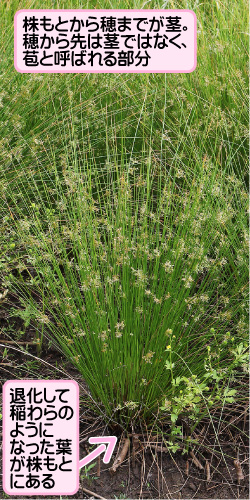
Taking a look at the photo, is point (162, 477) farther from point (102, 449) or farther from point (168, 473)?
point (102, 449)

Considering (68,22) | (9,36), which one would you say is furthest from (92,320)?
(9,36)

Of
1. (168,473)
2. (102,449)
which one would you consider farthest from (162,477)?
(102,449)

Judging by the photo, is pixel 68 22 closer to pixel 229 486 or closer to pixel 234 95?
pixel 234 95

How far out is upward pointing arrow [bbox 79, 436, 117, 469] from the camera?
193 cm

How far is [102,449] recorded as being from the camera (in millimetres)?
1963

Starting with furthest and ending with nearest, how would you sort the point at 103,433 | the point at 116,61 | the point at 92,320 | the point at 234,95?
the point at 234,95, the point at 116,61, the point at 103,433, the point at 92,320

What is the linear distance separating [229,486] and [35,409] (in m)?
0.74

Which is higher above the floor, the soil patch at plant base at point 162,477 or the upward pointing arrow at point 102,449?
the upward pointing arrow at point 102,449

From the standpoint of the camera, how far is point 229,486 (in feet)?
6.34

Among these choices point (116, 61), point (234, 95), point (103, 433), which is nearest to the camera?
point (103, 433)

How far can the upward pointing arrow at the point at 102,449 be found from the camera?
193 centimetres

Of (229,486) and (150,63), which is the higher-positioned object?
(150,63)

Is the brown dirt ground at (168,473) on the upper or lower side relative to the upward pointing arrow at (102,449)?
lower

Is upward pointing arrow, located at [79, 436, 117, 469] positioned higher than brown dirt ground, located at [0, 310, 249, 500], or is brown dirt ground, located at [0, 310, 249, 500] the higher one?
upward pointing arrow, located at [79, 436, 117, 469]
